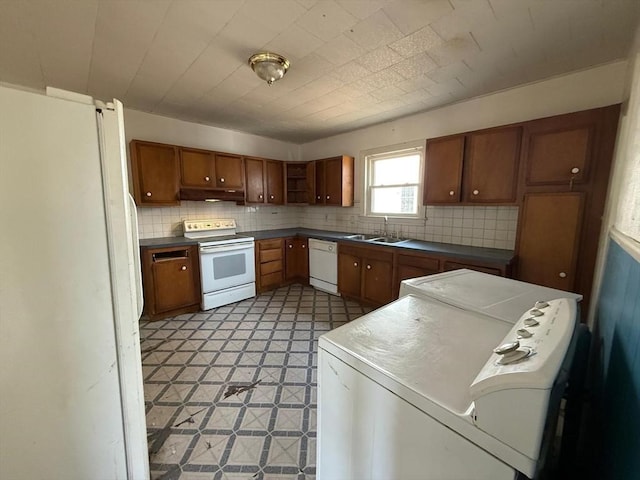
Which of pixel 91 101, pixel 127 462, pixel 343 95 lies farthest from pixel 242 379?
pixel 343 95

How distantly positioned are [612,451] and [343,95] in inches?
118

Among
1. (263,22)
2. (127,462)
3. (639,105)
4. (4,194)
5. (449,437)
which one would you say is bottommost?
(127,462)

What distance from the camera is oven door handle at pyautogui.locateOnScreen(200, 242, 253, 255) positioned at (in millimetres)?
3342

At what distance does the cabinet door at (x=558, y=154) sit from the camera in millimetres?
1942

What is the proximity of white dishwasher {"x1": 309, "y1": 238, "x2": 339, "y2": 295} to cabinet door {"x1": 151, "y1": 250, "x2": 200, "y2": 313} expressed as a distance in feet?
5.71

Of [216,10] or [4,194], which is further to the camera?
[216,10]

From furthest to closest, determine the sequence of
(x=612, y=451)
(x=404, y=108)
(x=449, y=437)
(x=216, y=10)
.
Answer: (x=404, y=108) → (x=216, y=10) → (x=612, y=451) → (x=449, y=437)

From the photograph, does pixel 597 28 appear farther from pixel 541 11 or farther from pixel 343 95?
pixel 343 95

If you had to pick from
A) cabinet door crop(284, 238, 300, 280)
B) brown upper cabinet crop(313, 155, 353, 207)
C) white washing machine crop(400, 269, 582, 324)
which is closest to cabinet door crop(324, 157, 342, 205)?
brown upper cabinet crop(313, 155, 353, 207)

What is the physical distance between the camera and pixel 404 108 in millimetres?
3088

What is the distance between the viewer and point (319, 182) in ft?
14.3

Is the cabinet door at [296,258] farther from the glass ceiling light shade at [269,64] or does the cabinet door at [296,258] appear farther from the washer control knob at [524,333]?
the washer control knob at [524,333]

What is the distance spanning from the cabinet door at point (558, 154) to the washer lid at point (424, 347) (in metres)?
1.68

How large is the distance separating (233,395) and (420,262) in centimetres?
217
